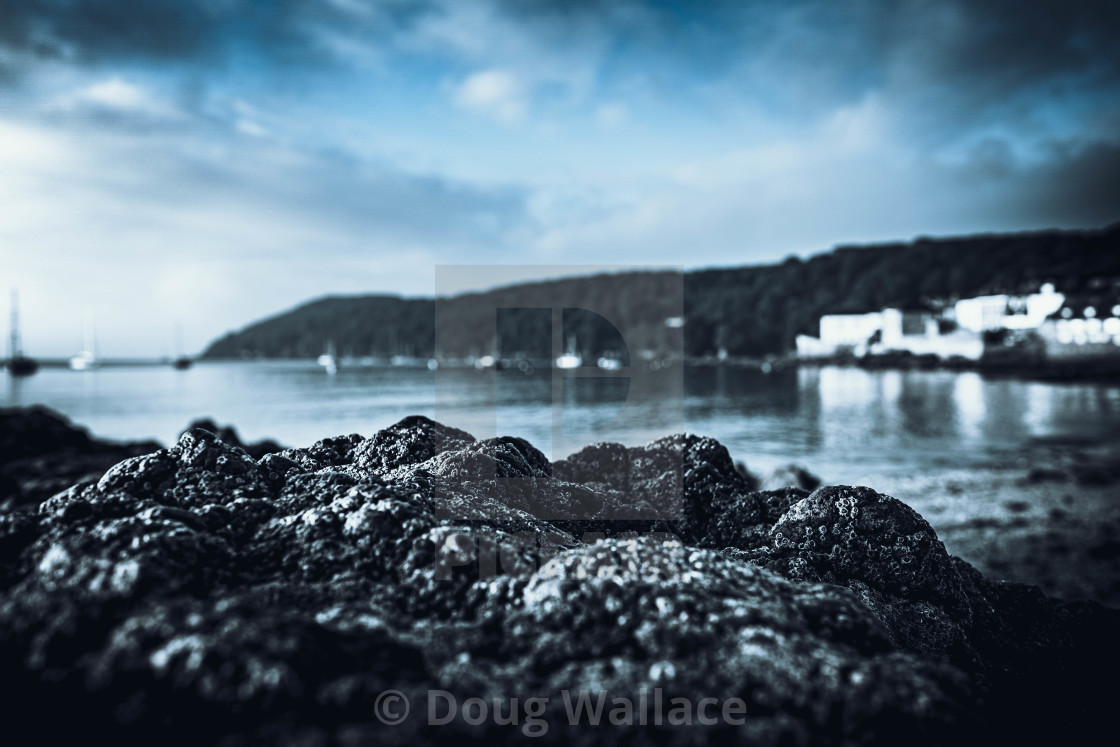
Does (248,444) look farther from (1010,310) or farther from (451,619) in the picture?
(1010,310)

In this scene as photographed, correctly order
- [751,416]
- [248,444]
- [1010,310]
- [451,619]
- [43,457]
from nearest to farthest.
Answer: [451,619]
[43,457]
[248,444]
[751,416]
[1010,310]

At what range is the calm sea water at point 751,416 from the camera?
36.1m

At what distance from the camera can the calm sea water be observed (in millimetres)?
36062

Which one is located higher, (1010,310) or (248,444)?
(1010,310)

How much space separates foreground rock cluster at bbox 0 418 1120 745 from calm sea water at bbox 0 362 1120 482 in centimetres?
2690

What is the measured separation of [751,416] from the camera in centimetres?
5681

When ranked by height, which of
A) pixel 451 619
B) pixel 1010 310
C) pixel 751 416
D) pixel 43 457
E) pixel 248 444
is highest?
pixel 1010 310

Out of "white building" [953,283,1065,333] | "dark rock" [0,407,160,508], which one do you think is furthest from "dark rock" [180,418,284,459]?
"white building" [953,283,1065,333]

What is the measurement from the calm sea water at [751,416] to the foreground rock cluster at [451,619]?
2690cm

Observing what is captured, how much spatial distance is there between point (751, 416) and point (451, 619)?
57.9 meters

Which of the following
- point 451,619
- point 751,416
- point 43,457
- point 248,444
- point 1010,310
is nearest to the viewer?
point 451,619

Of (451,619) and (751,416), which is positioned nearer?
(451,619)

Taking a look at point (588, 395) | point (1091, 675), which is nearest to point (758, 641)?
point (1091, 675)

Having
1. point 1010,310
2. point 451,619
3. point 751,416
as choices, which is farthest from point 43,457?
point 1010,310
